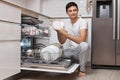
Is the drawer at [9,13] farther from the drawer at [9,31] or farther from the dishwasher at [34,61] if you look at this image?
the dishwasher at [34,61]

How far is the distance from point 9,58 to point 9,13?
40 cm

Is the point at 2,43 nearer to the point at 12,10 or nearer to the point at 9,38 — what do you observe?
the point at 9,38

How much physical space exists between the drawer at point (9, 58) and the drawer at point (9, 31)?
2.0 inches

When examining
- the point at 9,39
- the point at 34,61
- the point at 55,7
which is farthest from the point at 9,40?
the point at 55,7

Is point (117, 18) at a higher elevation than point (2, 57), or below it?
higher

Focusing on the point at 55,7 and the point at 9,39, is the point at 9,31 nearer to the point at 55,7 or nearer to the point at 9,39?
the point at 9,39

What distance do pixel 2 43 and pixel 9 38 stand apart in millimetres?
114

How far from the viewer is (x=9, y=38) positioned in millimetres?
1659

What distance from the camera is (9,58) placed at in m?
Result: 1.68

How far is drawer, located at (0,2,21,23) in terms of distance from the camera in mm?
1540

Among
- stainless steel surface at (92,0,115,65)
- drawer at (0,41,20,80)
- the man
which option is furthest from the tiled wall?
drawer at (0,41,20,80)

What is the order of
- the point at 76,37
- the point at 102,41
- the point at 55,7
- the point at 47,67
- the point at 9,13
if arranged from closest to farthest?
the point at 9,13 < the point at 47,67 < the point at 76,37 < the point at 102,41 < the point at 55,7

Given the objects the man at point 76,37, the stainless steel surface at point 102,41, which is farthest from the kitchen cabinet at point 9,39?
the stainless steel surface at point 102,41

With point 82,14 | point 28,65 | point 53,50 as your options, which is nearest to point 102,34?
point 82,14
